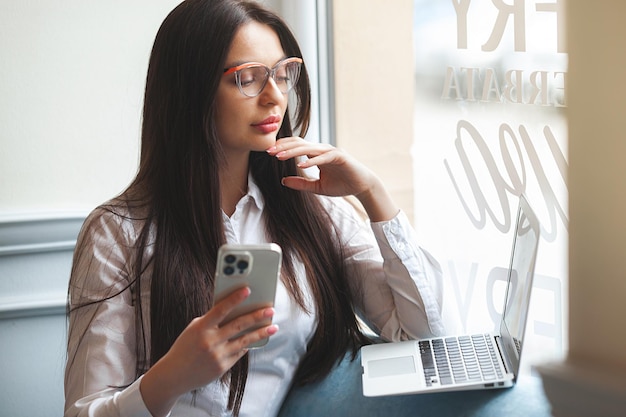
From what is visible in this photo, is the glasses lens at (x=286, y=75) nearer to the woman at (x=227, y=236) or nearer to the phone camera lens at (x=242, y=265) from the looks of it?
the woman at (x=227, y=236)

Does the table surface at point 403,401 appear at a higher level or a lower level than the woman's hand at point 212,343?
lower

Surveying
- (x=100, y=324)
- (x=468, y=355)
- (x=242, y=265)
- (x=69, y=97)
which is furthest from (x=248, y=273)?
(x=69, y=97)

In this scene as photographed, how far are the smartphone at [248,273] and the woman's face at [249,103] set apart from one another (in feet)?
1.34

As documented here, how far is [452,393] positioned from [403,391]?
0.28 ft

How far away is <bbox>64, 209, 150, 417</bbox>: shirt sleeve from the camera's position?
4.42ft

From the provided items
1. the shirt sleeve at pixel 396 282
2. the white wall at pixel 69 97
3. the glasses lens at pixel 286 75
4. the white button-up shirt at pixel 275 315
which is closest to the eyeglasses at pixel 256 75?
the glasses lens at pixel 286 75

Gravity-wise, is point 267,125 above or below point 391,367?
above

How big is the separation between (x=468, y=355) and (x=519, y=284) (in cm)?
17

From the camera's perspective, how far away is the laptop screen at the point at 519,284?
1231 mm

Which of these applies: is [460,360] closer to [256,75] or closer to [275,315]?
[275,315]

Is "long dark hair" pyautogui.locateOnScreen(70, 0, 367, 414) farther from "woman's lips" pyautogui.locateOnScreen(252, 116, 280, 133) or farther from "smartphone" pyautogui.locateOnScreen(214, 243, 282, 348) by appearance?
"smartphone" pyautogui.locateOnScreen(214, 243, 282, 348)

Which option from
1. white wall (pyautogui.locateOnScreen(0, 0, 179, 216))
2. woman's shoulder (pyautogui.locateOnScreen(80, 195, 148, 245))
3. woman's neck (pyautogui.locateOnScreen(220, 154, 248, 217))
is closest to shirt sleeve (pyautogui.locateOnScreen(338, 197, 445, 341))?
woman's neck (pyautogui.locateOnScreen(220, 154, 248, 217))

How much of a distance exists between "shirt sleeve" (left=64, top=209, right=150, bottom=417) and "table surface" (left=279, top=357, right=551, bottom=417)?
0.32m

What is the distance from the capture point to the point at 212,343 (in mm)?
1120
